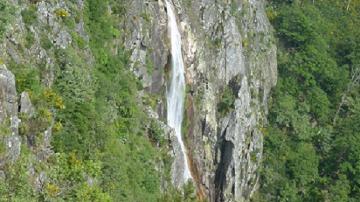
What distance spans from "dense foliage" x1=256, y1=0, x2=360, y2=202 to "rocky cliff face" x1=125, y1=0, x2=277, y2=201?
220cm

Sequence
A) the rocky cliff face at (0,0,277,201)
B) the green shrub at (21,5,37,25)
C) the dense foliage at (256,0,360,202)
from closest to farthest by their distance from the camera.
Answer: the rocky cliff face at (0,0,277,201) < the green shrub at (21,5,37,25) < the dense foliage at (256,0,360,202)

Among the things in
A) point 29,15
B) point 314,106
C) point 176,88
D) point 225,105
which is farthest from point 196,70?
point 29,15

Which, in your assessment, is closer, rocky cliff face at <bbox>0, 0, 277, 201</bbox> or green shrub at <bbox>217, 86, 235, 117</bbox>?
rocky cliff face at <bbox>0, 0, 277, 201</bbox>

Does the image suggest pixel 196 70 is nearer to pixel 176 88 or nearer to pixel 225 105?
pixel 176 88

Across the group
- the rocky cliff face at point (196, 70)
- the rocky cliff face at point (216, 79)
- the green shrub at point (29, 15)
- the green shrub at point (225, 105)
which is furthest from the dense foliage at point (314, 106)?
the green shrub at point (29, 15)

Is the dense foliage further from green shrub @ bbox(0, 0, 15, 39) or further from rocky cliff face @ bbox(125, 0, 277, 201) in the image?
green shrub @ bbox(0, 0, 15, 39)

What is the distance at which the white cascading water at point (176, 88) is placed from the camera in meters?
36.2

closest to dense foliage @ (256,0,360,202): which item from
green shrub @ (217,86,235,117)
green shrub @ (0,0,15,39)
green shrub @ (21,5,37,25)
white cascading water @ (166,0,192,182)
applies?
green shrub @ (217,86,235,117)

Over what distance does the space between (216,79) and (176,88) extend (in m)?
7.79

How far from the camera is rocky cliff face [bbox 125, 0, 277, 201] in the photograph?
34.2 meters

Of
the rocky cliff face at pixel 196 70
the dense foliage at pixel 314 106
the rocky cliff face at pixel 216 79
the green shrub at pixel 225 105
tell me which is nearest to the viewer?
the rocky cliff face at pixel 196 70

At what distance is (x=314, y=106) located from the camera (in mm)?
54500

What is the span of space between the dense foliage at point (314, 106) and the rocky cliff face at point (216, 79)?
2.20 meters

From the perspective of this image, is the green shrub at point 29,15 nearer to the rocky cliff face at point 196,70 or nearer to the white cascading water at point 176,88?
→ the rocky cliff face at point 196,70
